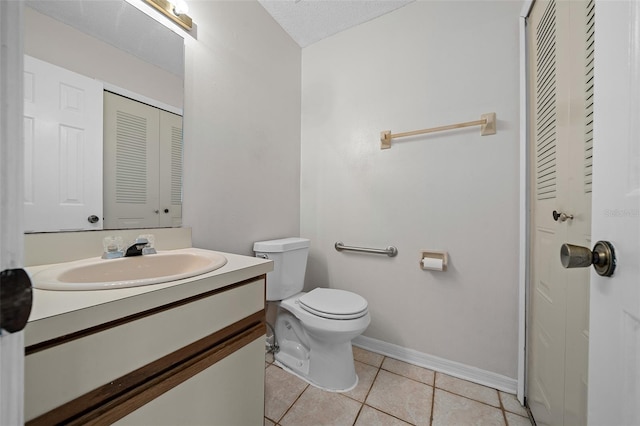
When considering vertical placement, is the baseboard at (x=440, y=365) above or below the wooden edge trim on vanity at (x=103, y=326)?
below

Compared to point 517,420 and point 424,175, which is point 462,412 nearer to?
point 517,420

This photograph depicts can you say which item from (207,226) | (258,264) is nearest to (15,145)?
(258,264)

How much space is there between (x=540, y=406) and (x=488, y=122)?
1336mm

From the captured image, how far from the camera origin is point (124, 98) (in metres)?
1.05

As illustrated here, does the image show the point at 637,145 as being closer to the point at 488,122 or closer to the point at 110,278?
the point at 488,122

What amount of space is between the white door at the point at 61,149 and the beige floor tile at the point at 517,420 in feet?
6.49

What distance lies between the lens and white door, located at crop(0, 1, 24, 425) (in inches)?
9.9

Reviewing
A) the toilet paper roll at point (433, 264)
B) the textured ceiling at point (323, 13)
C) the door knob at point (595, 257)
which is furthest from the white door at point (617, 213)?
the textured ceiling at point (323, 13)

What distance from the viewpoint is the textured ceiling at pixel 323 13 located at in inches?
62.8

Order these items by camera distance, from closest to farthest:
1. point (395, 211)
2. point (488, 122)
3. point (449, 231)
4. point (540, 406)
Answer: point (540, 406), point (488, 122), point (449, 231), point (395, 211)

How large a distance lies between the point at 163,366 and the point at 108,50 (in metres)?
1.20

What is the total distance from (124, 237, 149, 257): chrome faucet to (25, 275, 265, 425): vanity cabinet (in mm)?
450

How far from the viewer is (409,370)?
4.95 ft

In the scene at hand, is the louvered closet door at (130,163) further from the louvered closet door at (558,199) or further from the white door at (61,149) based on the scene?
the louvered closet door at (558,199)
